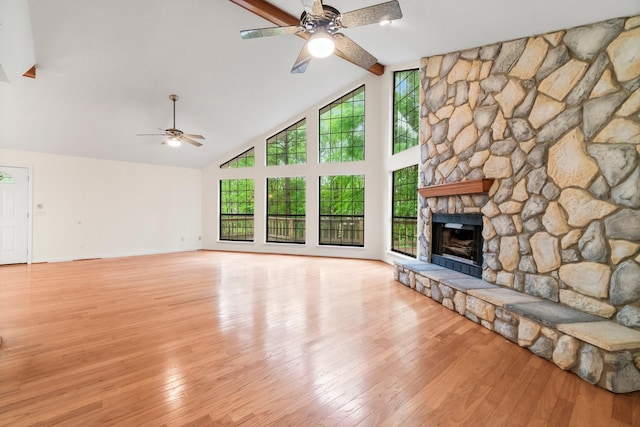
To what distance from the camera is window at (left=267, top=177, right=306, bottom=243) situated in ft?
25.3

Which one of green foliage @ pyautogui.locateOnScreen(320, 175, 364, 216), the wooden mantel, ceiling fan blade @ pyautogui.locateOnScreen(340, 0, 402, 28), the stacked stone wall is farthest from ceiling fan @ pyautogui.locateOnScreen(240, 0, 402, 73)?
green foliage @ pyautogui.locateOnScreen(320, 175, 364, 216)

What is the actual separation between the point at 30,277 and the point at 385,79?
7.64 meters

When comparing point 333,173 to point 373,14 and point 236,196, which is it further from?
point 373,14

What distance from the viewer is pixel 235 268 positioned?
584cm

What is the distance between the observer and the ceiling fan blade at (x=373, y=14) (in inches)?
90.4

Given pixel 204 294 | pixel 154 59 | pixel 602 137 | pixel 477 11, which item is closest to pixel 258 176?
pixel 154 59

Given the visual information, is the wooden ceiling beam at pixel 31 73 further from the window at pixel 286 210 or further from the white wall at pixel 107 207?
the window at pixel 286 210

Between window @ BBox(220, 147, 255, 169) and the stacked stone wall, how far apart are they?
5.74 meters

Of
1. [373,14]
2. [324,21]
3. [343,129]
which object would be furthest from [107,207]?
[373,14]

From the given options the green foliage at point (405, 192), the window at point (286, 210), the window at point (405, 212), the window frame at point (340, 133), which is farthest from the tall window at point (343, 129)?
the window at point (405, 212)

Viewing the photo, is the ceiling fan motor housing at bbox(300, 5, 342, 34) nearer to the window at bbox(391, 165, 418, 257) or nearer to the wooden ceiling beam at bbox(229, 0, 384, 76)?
the wooden ceiling beam at bbox(229, 0, 384, 76)

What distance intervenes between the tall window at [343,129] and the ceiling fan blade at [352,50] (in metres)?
3.81

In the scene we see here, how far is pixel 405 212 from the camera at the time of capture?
5.82m

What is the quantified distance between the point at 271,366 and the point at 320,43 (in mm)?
2737
